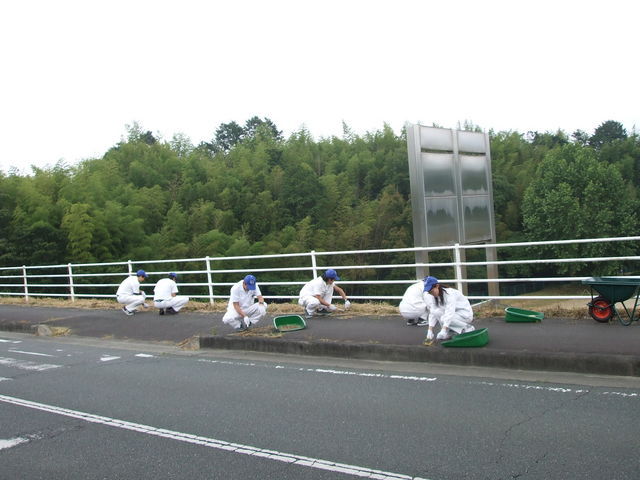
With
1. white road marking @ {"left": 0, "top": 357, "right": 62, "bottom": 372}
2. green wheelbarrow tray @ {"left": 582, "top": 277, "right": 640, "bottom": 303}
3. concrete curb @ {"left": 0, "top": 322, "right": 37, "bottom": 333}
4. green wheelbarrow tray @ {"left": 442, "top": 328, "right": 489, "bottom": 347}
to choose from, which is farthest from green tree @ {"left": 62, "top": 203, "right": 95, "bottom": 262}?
green wheelbarrow tray @ {"left": 582, "top": 277, "right": 640, "bottom": 303}

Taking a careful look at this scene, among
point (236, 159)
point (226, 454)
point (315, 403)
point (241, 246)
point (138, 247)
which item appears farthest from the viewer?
point (236, 159)

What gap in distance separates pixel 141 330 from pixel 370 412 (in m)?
8.38

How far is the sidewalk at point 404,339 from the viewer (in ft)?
25.1

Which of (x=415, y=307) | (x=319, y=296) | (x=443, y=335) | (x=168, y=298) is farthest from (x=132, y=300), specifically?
(x=443, y=335)

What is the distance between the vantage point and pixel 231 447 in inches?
218

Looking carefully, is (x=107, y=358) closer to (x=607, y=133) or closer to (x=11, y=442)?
(x=11, y=442)

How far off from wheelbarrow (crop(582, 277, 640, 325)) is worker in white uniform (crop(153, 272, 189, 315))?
9.35 meters

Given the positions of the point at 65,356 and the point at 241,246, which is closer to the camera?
the point at 65,356

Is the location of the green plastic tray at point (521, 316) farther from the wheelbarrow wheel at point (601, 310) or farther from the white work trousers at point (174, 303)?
the white work trousers at point (174, 303)

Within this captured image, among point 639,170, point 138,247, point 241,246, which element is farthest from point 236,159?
point 639,170

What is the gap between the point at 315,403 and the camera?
22.5 feet

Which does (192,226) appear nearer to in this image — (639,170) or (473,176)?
(473,176)

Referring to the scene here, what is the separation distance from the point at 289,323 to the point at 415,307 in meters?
2.47

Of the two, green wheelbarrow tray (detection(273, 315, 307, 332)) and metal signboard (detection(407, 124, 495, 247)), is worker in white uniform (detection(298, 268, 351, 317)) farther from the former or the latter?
metal signboard (detection(407, 124, 495, 247))
